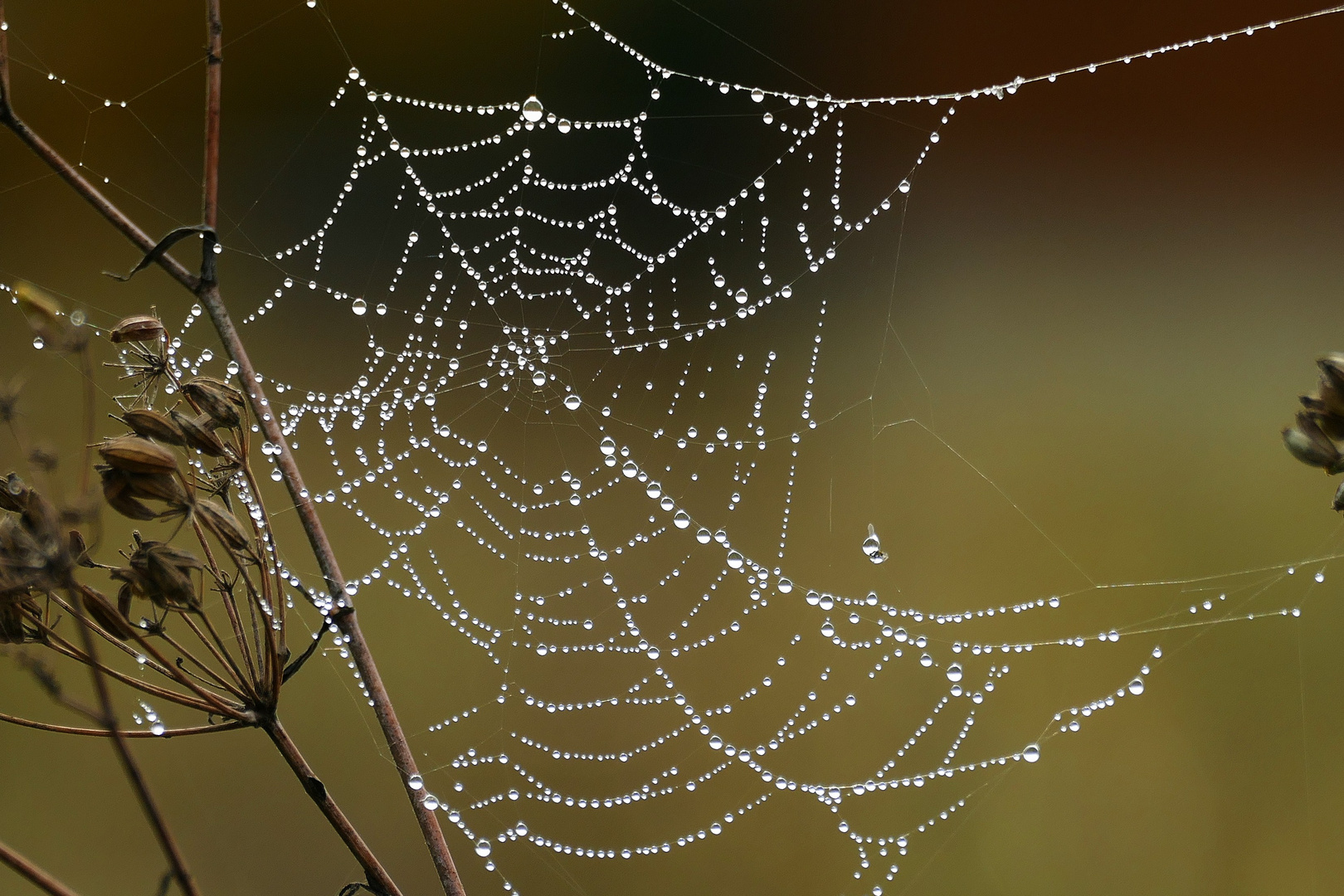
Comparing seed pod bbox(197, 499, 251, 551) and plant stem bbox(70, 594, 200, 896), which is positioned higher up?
seed pod bbox(197, 499, 251, 551)

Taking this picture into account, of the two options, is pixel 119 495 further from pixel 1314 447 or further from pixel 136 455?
pixel 1314 447

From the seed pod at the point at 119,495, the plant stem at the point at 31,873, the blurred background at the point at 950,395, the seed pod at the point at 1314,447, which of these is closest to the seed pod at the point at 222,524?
the seed pod at the point at 119,495

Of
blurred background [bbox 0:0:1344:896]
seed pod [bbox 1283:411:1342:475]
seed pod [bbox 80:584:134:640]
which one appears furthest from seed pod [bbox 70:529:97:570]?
blurred background [bbox 0:0:1344:896]

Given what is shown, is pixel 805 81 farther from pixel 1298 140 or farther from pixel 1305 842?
pixel 1305 842

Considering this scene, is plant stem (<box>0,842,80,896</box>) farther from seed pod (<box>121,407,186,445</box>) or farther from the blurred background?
the blurred background

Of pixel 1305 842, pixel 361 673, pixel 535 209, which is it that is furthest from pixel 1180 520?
pixel 361 673
